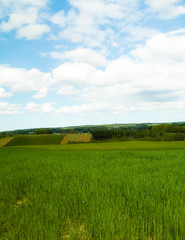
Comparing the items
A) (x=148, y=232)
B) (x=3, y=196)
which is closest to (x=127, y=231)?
(x=148, y=232)

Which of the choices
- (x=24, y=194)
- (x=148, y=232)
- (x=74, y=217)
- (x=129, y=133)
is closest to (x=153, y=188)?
(x=148, y=232)

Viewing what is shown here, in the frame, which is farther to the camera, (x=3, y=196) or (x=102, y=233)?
(x=3, y=196)

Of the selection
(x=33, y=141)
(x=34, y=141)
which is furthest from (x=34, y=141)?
(x=33, y=141)

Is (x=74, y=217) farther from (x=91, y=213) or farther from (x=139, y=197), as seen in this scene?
(x=139, y=197)

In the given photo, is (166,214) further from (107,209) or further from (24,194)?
(24,194)

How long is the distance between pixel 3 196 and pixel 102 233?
3.62m

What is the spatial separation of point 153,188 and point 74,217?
2.39m

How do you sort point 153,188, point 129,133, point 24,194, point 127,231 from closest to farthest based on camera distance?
point 127,231, point 153,188, point 24,194, point 129,133

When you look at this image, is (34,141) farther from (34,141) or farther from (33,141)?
(33,141)

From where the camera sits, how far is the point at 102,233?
3014 mm

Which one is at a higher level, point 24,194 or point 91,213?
point 91,213

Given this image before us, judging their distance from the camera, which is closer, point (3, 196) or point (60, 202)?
point (60, 202)

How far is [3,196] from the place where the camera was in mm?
5305

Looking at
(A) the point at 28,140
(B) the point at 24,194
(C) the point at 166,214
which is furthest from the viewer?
(A) the point at 28,140
